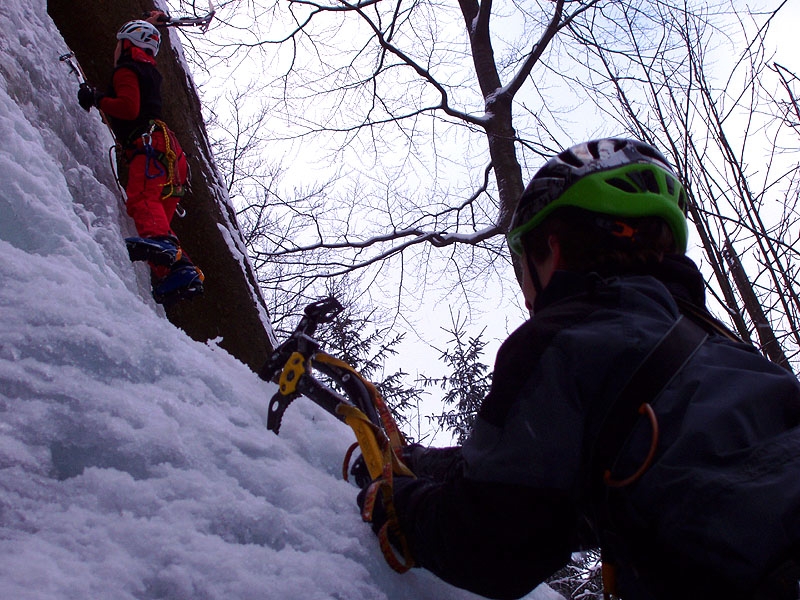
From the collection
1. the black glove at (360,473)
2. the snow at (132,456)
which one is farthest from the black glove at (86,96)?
the black glove at (360,473)

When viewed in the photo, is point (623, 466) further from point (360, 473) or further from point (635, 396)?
point (360, 473)

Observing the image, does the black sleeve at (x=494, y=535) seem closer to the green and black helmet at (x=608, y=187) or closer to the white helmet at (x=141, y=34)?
the green and black helmet at (x=608, y=187)

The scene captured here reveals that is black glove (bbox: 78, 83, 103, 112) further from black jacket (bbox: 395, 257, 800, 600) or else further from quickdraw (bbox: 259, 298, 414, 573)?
black jacket (bbox: 395, 257, 800, 600)

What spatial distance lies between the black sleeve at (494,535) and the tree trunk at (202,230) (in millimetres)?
2358

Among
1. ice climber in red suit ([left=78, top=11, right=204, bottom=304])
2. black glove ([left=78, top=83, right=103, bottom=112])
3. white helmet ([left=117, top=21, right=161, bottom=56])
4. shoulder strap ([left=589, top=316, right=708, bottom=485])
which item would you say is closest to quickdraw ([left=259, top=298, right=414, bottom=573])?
shoulder strap ([left=589, top=316, right=708, bottom=485])

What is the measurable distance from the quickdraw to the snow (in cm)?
6

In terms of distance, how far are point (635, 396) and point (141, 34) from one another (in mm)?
3736

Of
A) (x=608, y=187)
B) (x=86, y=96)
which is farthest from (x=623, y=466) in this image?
(x=86, y=96)

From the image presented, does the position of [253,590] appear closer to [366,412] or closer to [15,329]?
[15,329]

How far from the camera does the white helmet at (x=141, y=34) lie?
147 inches

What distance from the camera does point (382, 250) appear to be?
32.3 ft

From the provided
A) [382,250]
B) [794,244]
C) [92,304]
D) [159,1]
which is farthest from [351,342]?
[92,304]

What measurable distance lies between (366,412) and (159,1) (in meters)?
3.72

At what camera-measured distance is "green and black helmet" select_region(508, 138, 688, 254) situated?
1829mm
